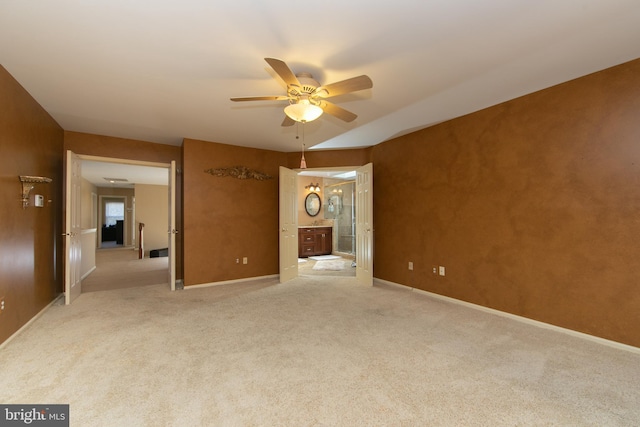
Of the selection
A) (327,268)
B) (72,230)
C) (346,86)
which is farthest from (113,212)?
(346,86)

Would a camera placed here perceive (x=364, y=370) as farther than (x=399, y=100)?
No

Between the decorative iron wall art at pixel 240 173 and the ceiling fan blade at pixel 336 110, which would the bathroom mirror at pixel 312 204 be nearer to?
the decorative iron wall art at pixel 240 173

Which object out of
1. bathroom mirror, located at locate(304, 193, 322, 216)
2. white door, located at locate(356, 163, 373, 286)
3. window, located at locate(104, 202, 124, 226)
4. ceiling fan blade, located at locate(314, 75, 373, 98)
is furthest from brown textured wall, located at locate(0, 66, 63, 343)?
window, located at locate(104, 202, 124, 226)

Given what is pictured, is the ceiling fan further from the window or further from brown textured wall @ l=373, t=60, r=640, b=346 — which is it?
the window

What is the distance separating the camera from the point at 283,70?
1.90 metres

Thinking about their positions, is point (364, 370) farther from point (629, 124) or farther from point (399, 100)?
point (629, 124)

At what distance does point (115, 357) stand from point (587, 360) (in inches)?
151

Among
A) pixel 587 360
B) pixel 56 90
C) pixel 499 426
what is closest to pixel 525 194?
pixel 587 360

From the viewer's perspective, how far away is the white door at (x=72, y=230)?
364 cm

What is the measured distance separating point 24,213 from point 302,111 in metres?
3.03

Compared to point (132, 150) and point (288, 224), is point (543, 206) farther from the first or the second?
point (132, 150)

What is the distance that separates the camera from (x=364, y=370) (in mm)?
2125

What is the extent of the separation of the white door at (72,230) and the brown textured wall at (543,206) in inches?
187

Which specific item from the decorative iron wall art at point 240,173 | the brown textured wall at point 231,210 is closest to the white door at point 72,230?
the brown textured wall at point 231,210
